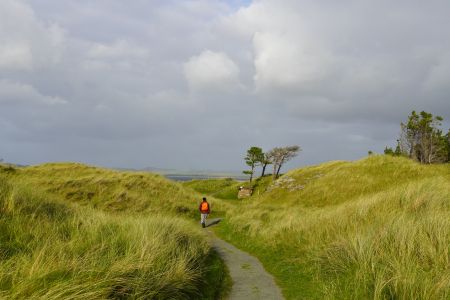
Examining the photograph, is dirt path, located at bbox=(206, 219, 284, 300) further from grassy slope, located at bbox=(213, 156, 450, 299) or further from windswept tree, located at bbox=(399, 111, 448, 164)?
windswept tree, located at bbox=(399, 111, 448, 164)

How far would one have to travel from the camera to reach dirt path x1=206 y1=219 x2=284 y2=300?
8.01 m

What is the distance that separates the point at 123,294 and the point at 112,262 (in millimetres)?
817

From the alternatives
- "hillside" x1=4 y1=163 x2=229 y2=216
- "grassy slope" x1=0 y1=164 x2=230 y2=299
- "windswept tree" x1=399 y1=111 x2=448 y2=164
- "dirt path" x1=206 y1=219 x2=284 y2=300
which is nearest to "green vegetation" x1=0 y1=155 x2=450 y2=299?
"grassy slope" x1=0 y1=164 x2=230 y2=299

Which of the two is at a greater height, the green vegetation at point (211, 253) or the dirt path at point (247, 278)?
the green vegetation at point (211, 253)

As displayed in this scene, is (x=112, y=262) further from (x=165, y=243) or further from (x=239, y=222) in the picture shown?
(x=239, y=222)

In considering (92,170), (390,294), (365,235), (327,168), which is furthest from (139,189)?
(390,294)

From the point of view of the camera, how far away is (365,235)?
8.84m

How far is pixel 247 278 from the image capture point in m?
9.48

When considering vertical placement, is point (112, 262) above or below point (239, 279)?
above

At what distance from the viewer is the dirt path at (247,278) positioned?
26.3ft

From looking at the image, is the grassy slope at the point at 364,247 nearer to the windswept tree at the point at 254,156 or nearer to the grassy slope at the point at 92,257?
the grassy slope at the point at 92,257

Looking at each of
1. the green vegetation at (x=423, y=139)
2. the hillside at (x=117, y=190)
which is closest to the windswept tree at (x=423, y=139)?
the green vegetation at (x=423, y=139)

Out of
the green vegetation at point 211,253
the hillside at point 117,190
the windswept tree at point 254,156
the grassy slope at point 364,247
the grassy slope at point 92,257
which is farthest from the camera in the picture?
the windswept tree at point 254,156

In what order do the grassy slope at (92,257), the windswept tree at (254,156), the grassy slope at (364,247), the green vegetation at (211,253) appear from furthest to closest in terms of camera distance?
the windswept tree at (254,156) → the grassy slope at (364,247) → the green vegetation at (211,253) → the grassy slope at (92,257)
